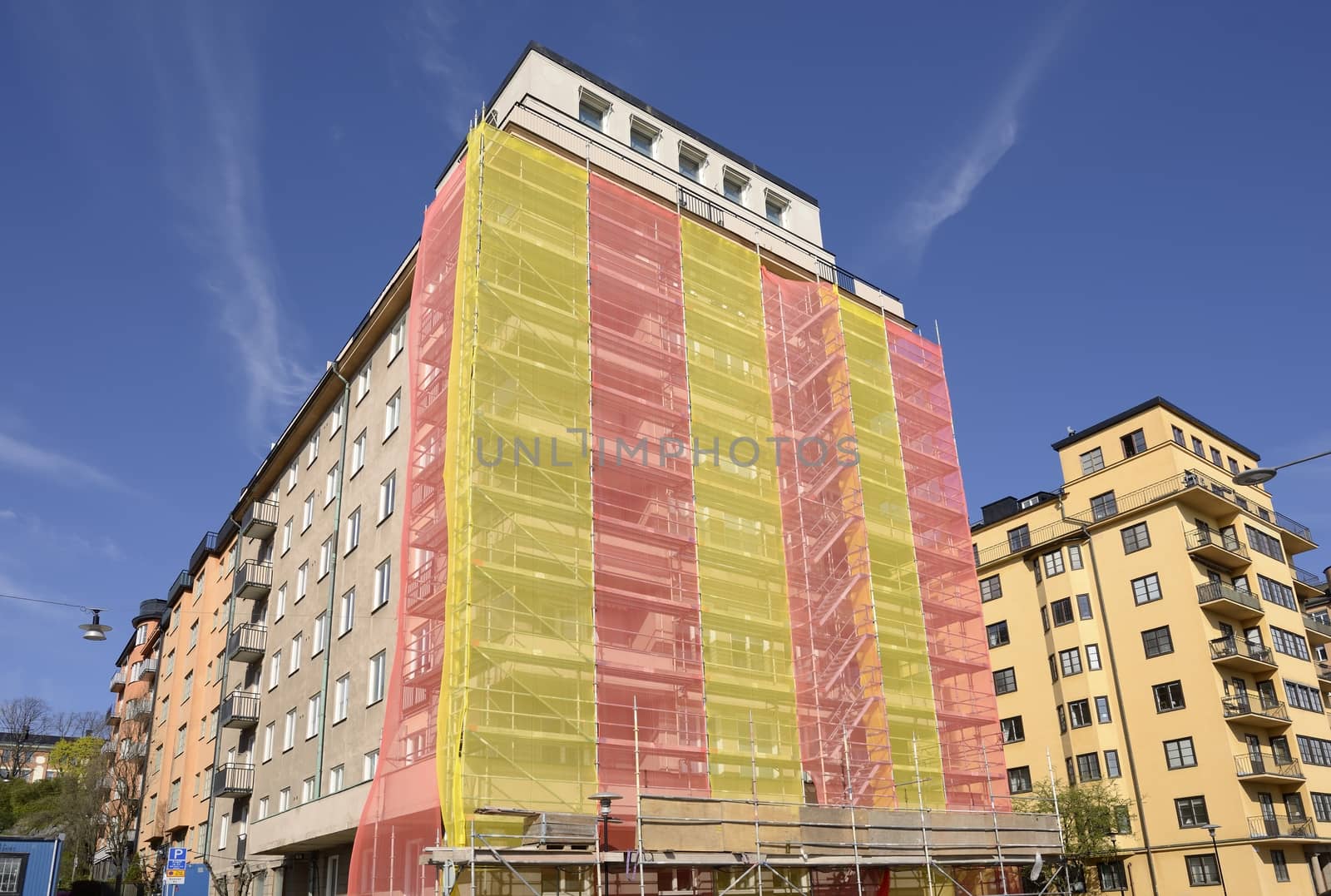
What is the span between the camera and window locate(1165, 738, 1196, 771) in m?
41.2

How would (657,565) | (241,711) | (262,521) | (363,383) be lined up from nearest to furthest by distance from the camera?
(657,565), (363,383), (241,711), (262,521)

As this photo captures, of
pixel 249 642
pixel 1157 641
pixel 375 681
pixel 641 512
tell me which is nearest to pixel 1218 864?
pixel 1157 641

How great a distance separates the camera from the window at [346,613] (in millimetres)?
29402

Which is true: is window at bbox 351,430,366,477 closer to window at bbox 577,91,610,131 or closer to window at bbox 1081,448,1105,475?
window at bbox 577,91,610,131

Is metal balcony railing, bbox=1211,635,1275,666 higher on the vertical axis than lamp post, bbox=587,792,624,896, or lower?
higher

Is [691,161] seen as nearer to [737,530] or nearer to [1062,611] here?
[737,530]

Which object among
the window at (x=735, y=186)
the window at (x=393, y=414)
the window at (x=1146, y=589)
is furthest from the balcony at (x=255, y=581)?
the window at (x=1146, y=589)

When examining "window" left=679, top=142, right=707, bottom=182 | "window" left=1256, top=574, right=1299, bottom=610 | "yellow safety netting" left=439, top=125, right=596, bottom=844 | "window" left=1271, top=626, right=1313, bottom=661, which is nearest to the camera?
"yellow safety netting" left=439, top=125, right=596, bottom=844

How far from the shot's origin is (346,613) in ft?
97.8

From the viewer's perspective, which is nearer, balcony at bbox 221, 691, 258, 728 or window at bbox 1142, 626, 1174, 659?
Answer: balcony at bbox 221, 691, 258, 728

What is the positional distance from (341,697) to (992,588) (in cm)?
3378

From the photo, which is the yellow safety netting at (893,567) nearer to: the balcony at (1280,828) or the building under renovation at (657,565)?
the building under renovation at (657,565)

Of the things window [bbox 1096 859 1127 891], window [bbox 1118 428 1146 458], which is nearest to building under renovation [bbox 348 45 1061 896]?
window [bbox 1096 859 1127 891]

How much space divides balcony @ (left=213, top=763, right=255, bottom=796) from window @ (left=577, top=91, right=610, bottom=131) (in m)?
24.5
